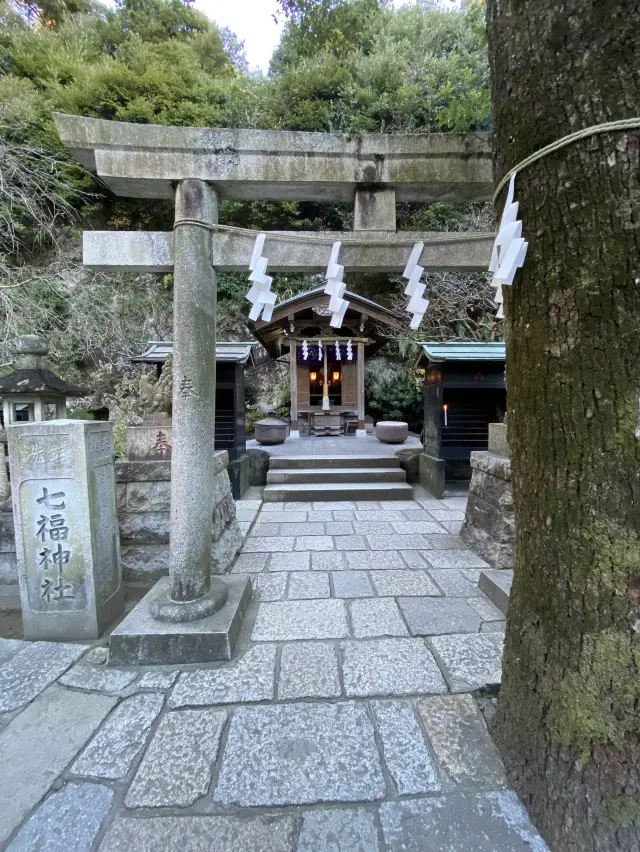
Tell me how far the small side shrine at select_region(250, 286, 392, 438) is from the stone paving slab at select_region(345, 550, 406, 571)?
24.5 feet

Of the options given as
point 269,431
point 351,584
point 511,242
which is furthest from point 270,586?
point 269,431

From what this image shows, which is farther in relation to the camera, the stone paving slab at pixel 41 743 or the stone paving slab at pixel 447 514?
the stone paving slab at pixel 447 514

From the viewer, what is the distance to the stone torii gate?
7.75ft

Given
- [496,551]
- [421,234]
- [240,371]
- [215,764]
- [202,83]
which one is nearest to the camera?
[215,764]

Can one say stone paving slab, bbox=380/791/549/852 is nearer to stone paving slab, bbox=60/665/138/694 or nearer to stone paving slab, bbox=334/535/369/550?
stone paving slab, bbox=60/665/138/694

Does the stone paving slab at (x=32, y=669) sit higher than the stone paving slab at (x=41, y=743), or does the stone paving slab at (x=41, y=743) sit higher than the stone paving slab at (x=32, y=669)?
the stone paving slab at (x=41, y=743)

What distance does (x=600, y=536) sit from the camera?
116 centimetres

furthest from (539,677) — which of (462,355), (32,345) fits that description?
(462,355)

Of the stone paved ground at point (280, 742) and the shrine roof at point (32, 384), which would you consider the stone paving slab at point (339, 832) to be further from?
the shrine roof at point (32, 384)

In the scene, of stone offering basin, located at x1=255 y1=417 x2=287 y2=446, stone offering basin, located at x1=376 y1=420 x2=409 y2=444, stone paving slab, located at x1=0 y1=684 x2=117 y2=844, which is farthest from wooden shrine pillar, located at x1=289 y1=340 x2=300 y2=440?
stone paving slab, located at x1=0 y1=684 x2=117 y2=844

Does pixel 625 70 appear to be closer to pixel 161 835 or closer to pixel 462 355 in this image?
pixel 161 835

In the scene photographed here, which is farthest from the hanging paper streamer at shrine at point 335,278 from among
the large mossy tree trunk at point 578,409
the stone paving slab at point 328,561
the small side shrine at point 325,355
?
the small side shrine at point 325,355

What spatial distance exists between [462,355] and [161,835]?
6.08 m

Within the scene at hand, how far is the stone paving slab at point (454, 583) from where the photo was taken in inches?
116
